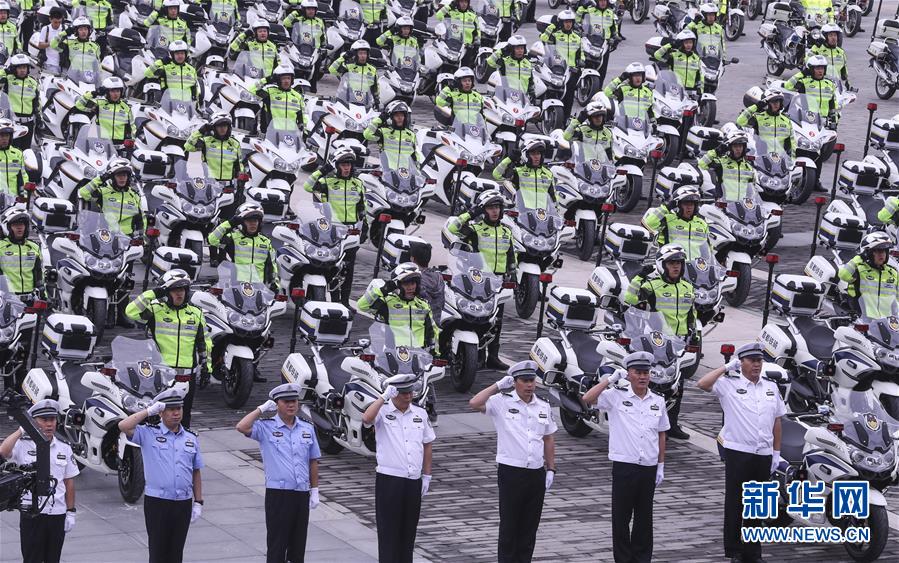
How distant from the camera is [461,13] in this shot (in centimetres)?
4044

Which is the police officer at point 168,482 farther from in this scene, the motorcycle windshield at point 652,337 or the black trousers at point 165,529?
the motorcycle windshield at point 652,337

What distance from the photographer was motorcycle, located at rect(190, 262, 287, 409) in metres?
22.9

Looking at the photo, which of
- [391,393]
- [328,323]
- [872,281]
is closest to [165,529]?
[391,393]

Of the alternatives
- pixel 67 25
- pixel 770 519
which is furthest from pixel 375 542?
pixel 67 25

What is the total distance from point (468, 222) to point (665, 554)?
7499mm

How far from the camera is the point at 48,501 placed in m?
16.3

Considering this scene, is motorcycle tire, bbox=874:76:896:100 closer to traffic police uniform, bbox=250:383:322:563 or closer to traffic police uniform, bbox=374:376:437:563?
traffic police uniform, bbox=374:376:437:563

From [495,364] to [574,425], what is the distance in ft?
8.64

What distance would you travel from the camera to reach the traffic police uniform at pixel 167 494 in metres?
16.5

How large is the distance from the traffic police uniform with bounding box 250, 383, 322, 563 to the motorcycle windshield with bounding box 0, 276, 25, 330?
21.0 ft

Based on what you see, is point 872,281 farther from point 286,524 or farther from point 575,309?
point 286,524

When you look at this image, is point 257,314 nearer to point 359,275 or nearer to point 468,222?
point 468,222

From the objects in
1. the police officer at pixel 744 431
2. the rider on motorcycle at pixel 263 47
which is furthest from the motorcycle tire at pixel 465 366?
the rider on motorcycle at pixel 263 47

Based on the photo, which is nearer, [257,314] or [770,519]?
[770,519]
